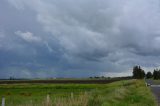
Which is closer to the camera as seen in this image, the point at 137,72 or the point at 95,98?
the point at 95,98

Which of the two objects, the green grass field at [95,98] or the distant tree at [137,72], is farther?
the distant tree at [137,72]

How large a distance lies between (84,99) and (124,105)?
4.56 m

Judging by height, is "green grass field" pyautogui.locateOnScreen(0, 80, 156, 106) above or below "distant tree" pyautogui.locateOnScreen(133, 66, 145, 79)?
below

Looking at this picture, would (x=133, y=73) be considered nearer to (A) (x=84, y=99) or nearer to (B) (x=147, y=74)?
(B) (x=147, y=74)

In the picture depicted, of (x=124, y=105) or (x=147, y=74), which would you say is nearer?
(x=124, y=105)

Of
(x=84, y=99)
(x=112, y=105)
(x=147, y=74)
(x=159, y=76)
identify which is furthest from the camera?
(x=147, y=74)

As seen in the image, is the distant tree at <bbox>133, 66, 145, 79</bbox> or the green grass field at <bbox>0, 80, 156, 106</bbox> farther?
the distant tree at <bbox>133, 66, 145, 79</bbox>

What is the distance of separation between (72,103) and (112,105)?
15.8ft

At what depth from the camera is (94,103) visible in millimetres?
24750

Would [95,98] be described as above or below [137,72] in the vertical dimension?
below

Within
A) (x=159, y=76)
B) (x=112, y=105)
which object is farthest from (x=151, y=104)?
(x=159, y=76)

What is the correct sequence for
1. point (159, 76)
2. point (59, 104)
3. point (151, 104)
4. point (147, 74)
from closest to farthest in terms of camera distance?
point (59, 104)
point (151, 104)
point (159, 76)
point (147, 74)

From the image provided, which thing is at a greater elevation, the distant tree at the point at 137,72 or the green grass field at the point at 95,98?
the distant tree at the point at 137,72

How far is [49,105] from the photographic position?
2150cm
